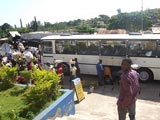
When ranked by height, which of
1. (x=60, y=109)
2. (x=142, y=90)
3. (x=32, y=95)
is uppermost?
(x=32, y=95)

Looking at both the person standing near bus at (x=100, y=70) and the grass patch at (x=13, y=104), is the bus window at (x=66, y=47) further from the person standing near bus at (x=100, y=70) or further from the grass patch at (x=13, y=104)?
the grass patch at (x=13, y=104)

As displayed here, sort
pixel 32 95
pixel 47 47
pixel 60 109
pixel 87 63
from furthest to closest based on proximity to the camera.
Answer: pixel 47 47
pixel 87 63
pixel 60 109
pixel 32 95

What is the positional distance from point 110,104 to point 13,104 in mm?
4161

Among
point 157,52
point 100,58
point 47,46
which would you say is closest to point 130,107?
point 157,52

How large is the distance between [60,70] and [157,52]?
4655 mm

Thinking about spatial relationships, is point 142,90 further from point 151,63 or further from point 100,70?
point 100,70

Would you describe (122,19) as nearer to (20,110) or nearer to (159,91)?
(159,91)

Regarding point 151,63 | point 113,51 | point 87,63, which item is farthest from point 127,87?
point 87,63

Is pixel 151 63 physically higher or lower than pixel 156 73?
higher

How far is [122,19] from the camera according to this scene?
7069 cm

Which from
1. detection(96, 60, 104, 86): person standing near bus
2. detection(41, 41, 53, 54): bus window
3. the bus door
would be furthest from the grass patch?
detection(41, 41, 53, 54): bus window

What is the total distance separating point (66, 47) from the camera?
1753 cm

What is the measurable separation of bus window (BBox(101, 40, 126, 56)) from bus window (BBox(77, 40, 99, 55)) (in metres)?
0.36

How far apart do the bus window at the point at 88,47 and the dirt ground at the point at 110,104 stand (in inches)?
93.5
